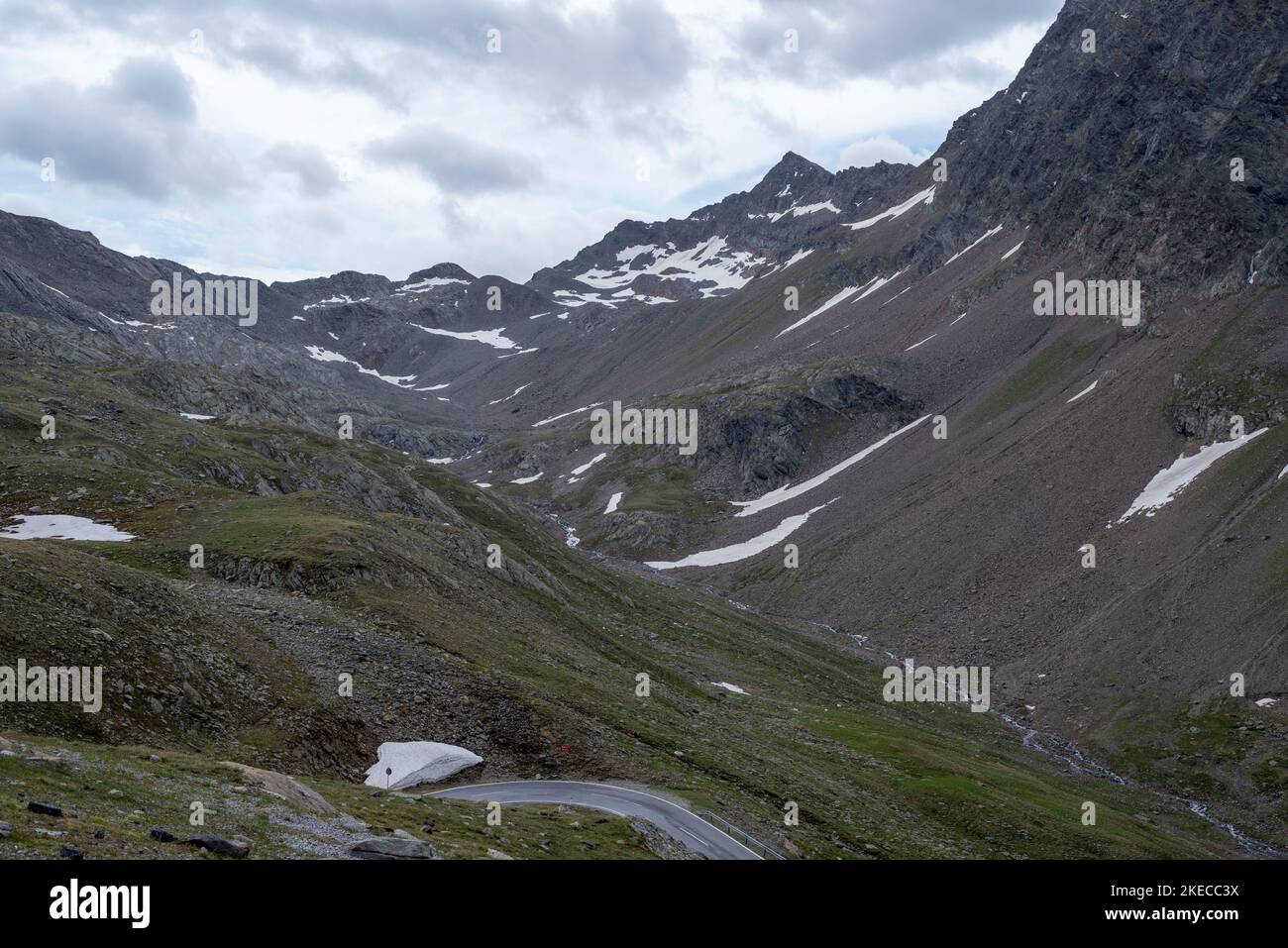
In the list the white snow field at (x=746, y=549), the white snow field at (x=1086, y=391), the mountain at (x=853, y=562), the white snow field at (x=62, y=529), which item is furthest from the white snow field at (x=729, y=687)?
the white snow field at (x=1086, y=391)

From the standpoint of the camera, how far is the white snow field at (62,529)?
5272 cm

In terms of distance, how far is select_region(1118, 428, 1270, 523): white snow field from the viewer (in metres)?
107

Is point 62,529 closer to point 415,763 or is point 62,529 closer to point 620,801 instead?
point 415,763

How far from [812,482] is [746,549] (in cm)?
2555

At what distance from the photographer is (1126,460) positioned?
11775cm

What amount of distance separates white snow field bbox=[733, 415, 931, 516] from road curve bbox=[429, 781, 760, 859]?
135 m

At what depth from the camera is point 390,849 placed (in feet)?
70.0

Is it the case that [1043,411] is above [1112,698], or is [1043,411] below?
above

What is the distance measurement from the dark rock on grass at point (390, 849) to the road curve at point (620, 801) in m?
10.9

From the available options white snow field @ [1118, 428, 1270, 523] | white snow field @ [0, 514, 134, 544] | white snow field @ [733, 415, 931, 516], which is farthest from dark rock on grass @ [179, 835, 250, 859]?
white snow field @ [733, 415, 931, 516]
